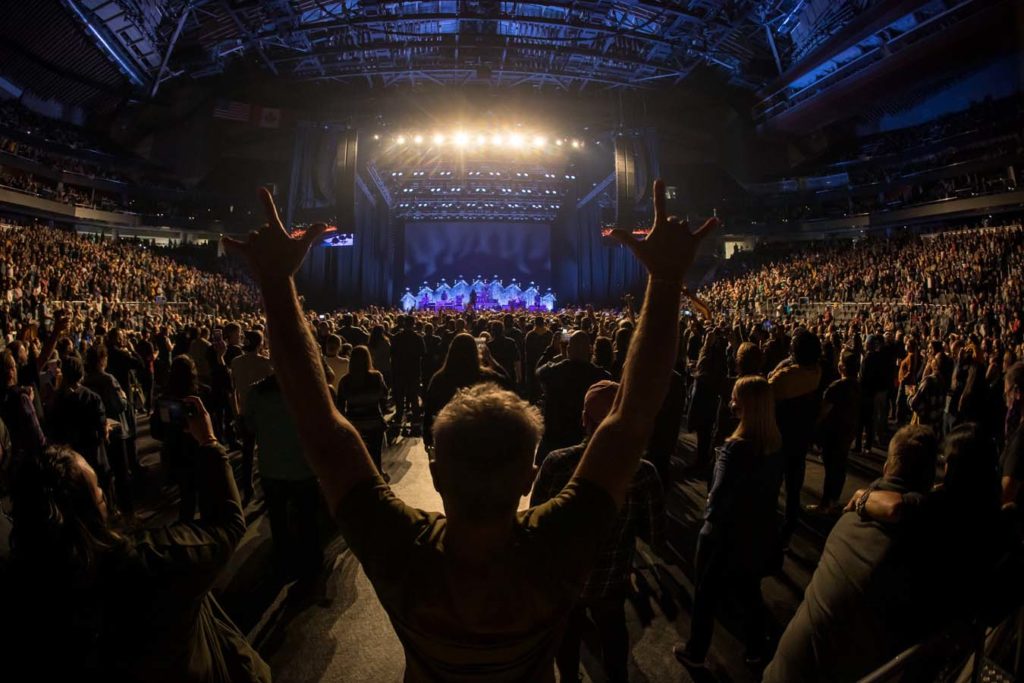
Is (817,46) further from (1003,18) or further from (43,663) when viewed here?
(43,663)

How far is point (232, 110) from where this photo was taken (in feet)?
104

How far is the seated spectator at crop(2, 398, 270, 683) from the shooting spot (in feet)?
5.19

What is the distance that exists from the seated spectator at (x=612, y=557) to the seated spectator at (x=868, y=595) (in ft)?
2.40

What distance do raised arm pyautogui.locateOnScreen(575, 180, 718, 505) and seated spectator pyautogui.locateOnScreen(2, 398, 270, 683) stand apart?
1293mm

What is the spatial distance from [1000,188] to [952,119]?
6.81 metres

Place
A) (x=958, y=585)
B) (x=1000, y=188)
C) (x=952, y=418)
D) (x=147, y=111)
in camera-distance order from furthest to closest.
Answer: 1. (x=147, y=111)
2. (x=1000, y=188)
3. (x=952, y=418)
4. (x=958, y=585)

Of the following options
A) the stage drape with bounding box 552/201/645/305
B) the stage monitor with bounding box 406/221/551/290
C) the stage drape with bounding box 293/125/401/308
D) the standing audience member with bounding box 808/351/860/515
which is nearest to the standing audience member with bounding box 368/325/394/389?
the standing audience member with bounding box 808/351/860/515

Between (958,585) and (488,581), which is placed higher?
(488,581)

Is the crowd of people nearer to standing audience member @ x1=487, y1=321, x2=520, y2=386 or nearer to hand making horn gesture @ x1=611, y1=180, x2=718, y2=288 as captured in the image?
hand making horn gesture @ x1=611, y1=180, x2=718, y2=288

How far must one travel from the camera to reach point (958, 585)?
1939mm

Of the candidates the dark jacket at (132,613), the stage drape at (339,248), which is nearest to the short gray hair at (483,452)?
the dark jacket at (132,613)

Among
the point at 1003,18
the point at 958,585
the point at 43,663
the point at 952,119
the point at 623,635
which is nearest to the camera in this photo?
the point at 43,663

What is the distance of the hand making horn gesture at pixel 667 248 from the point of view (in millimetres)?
1443

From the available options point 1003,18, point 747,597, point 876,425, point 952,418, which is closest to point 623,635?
point 747,597
